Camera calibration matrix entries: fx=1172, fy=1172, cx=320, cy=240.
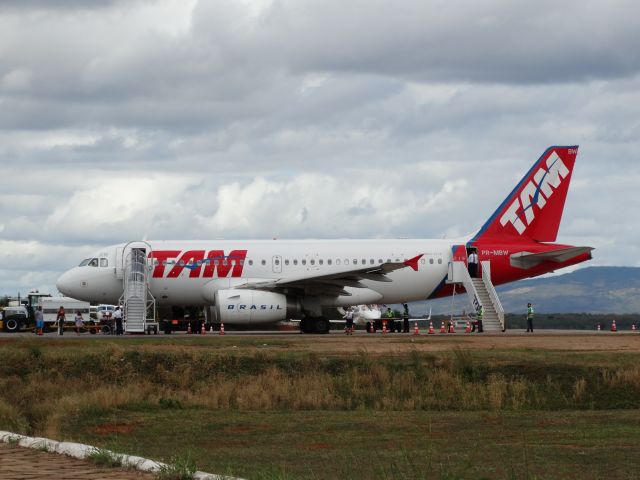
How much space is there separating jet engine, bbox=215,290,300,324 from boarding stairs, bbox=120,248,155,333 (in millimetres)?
3792

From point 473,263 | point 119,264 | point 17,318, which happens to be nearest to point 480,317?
point 473,263

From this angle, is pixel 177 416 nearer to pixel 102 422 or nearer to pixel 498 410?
pixel 102 422

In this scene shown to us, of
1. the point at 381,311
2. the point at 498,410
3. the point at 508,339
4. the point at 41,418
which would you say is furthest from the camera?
the point at 381,311

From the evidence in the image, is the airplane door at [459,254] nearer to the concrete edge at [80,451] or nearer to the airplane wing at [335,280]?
the airplane wing at [335,280]

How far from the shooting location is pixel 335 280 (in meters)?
47.3

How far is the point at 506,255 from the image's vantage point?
168 feet

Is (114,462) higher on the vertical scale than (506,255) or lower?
lower

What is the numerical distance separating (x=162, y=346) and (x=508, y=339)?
42.4 ft

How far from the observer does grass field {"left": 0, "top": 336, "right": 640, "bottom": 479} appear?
15.7 metres

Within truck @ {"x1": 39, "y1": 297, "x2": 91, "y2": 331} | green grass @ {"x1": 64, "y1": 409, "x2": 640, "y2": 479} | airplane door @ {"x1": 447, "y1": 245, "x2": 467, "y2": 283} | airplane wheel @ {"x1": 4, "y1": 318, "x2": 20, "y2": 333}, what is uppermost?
airplane door @ {"x1": 447, "y1": 245, "x2": 467, "y2": 283}

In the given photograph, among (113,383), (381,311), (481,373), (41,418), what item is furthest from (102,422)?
(381,311)

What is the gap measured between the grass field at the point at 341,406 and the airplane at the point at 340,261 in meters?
12.0

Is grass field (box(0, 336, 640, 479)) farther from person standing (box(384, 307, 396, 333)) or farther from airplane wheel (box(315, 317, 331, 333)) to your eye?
person standing (box(384, 307, 396, 333))

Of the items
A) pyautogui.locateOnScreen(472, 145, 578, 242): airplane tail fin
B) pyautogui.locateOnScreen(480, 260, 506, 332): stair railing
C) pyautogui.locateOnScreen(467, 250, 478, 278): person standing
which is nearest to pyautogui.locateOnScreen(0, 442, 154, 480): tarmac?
pyautogui.locateOnScreen(480, 260, 506, 332): stair railing
